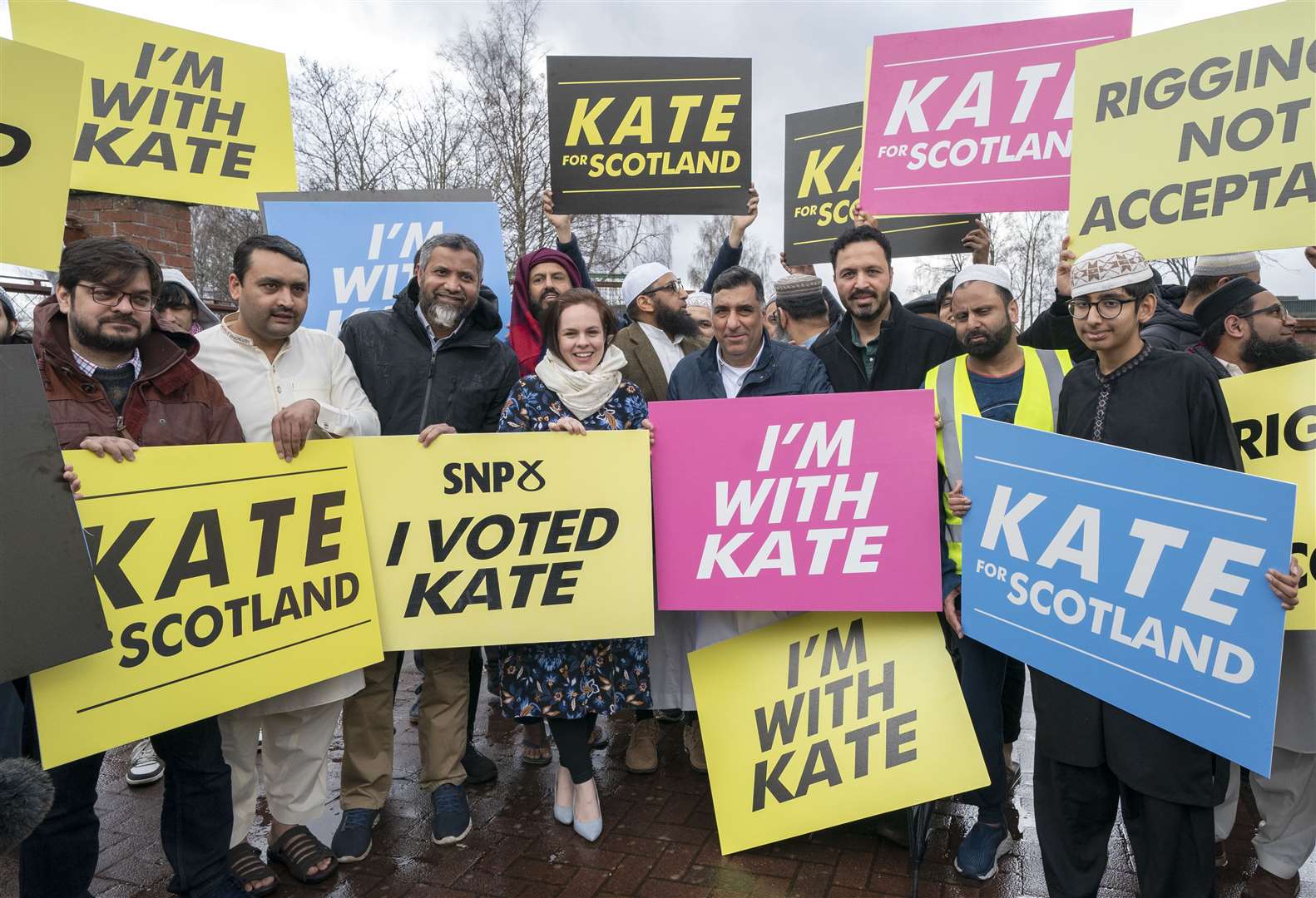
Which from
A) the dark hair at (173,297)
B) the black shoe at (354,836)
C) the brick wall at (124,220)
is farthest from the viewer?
the brick wall at (124,220)

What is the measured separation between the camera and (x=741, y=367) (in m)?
3.60

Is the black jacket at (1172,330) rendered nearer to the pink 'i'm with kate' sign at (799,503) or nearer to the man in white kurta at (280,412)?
the pink 'i'm with kate' sign at (799,503)

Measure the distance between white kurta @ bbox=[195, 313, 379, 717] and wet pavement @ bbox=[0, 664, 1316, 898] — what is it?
2.28 ft

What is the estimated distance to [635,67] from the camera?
15.2 feet

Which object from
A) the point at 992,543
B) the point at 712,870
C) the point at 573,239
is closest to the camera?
the point at 992,543

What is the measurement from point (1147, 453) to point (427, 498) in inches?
97.8

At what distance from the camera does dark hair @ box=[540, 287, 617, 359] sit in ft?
A: 11.1

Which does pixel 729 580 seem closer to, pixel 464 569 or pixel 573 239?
pixel 464 569

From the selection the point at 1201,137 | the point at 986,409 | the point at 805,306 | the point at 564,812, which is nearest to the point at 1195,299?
the point at 1201,137

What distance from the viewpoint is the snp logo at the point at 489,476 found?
3178 millimetres

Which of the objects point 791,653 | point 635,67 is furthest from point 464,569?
point 635,67

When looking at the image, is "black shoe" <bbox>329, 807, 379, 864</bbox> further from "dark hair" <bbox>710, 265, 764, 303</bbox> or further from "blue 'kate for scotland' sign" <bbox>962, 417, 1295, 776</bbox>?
"dark hair" <bbox>710, 265, 764, 303</bbox>

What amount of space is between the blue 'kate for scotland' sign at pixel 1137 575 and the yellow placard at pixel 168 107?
4168 mm

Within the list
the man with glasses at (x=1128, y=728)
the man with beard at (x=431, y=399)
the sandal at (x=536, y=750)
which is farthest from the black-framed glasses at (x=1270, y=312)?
the sandal at (x=536, y=750)
